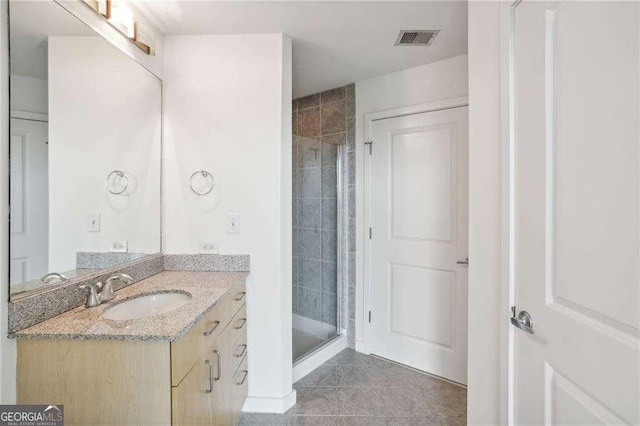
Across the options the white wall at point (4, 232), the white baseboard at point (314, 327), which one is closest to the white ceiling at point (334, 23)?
the white wall at point (4, 232)

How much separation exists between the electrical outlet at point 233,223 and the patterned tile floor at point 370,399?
1170 mm

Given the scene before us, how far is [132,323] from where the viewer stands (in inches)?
43.6

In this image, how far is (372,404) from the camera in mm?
1979

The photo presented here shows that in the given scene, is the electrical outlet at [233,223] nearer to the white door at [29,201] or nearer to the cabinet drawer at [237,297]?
the cabinet drawer at [237,297]

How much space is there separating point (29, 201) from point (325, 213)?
2152 millimetres

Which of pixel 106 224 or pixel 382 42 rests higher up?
pixel 382 42

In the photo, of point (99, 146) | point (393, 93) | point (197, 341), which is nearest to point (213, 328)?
point (197, 341)

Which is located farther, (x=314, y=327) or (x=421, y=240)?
(x=314, y=327)

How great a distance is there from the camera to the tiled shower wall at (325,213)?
2.79 meters

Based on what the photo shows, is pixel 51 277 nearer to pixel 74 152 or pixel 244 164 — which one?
pixel 74 152
